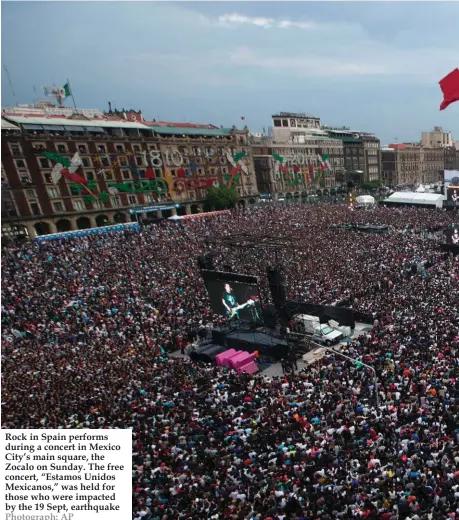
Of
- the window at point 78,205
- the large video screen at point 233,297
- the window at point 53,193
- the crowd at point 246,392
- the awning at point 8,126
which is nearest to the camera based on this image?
the crowd at point 246,392

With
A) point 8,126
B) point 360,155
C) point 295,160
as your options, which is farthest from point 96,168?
point 360,155

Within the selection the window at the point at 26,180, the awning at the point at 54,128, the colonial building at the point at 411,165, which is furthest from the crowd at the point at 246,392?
the colonial building at the point at 411,165

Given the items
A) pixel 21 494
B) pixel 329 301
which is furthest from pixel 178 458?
pixel 329 301

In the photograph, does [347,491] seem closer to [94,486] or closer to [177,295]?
[94,486]

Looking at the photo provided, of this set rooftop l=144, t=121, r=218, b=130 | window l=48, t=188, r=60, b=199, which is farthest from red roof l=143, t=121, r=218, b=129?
window l=48, t=188, r=60, b=199

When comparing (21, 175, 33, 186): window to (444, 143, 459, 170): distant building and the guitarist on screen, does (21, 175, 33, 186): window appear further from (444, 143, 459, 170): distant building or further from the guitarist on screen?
(444, 143, 459, 170): distant building

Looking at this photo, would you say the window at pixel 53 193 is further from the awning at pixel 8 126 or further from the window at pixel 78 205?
the awning at pixel 8 126

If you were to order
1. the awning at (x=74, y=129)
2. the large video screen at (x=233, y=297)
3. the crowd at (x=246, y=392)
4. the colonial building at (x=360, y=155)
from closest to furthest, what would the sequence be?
the crowd at (x=246, y=392) < the large video screen at (x=233, y=297) < the awning at (x=74, y=129) < the colonial building at (x=360, y=155)
